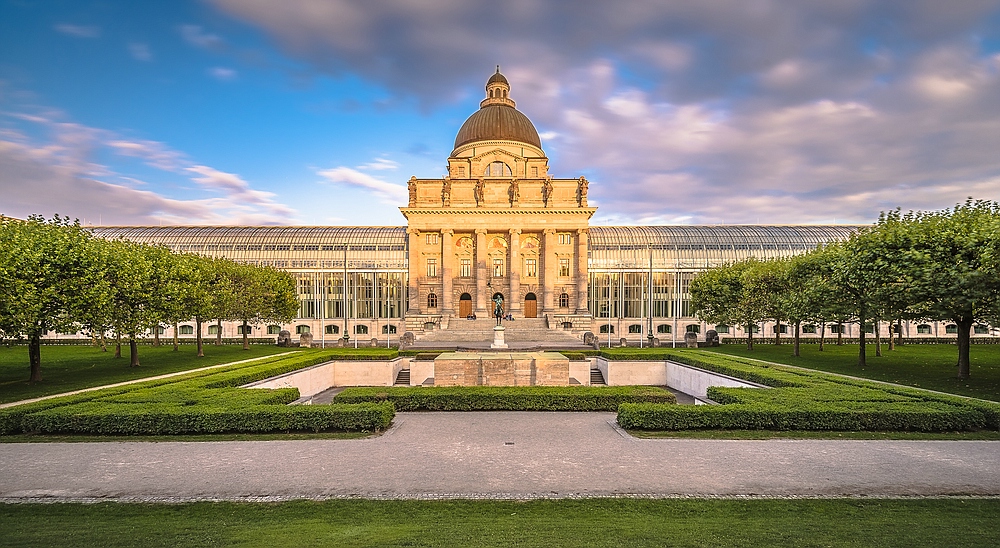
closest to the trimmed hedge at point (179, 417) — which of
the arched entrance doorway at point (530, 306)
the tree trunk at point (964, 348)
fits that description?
the tree trunk at point (964, 348)

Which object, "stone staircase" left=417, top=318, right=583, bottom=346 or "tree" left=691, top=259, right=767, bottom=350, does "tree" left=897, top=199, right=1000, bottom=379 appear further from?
"stone staircase" left=417, top=318, right=583, bottom=346

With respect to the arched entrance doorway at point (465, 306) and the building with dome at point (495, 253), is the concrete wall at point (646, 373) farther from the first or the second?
the arched entrance doorway at point (465, 306)

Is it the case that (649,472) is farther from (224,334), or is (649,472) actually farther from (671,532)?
(224,334)

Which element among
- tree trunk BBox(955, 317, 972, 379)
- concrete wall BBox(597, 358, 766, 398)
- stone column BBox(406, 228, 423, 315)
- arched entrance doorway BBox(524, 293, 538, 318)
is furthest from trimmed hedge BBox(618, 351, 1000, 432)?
stone column BBox(406, 228, 423, 315)

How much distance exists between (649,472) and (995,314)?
24241 mm

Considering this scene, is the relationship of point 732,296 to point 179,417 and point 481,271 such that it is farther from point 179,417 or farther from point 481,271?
point 179,417

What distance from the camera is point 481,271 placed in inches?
3169

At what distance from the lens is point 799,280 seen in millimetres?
47656

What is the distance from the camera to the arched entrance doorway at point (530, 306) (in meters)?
82.8

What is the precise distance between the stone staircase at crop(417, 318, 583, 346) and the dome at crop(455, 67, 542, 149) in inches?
1265

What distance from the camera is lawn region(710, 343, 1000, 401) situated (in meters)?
28.4

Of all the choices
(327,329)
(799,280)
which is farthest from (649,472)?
(327,329)

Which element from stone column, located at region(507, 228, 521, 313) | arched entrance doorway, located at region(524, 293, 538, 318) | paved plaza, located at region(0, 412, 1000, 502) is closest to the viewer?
paved plaza, located at region(0, 412, 1000, 502)

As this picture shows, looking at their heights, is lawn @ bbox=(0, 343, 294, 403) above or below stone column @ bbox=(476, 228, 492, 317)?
below
